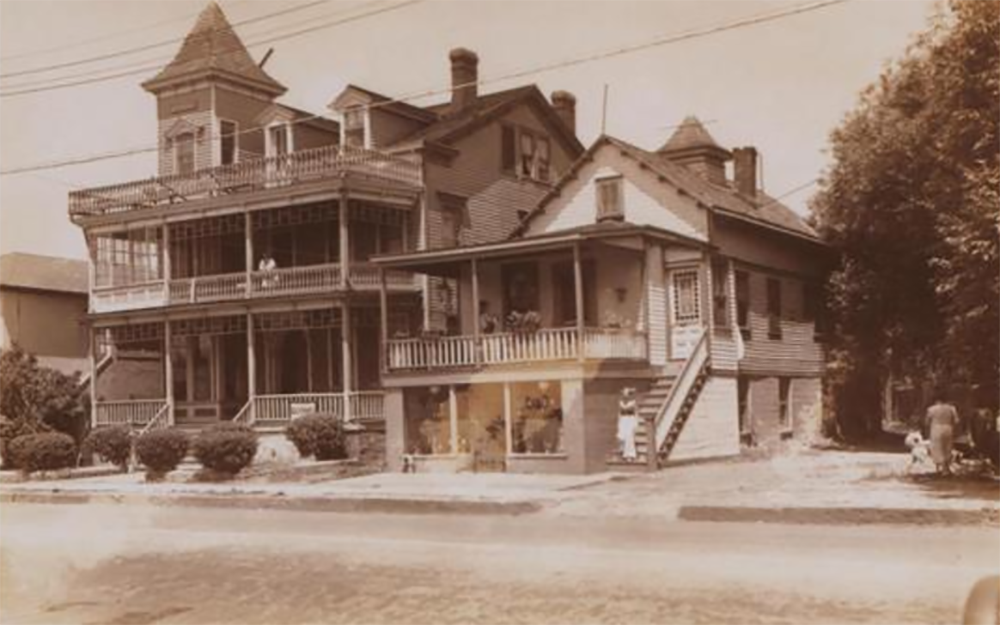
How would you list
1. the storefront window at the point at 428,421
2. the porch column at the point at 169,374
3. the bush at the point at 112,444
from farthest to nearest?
the porch column at the point at 169,374, the bush at the point at 112,444, the storefront window at the point at 428,421

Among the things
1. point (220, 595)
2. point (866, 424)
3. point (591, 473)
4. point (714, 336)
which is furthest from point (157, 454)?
point (866, 424)

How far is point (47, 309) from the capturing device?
33.8m

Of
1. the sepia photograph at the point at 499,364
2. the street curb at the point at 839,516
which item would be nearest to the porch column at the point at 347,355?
the sepia photograph at the point at 499,364

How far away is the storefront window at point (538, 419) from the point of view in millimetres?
22234

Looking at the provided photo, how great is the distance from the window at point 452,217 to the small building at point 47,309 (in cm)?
1028

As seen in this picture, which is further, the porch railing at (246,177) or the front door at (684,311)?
the porch railing at (246,177)

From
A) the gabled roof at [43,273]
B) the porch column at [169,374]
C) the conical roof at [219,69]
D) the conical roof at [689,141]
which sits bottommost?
the porch column at [169,374]

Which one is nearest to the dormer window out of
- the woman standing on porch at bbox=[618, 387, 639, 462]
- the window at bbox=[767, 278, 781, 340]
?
the window at bbox=[767, 278, 781, 340]

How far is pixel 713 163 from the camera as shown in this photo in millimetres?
30578

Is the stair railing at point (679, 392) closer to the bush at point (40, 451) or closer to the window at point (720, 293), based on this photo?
the window at point (720, 293)

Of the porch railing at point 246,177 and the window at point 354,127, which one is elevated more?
the window at point 354,127

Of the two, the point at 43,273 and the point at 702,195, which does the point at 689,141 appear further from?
the point at 43,273

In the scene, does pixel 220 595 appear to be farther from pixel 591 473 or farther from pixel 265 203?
pixel 265 203

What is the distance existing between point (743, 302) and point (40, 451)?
15898mm
